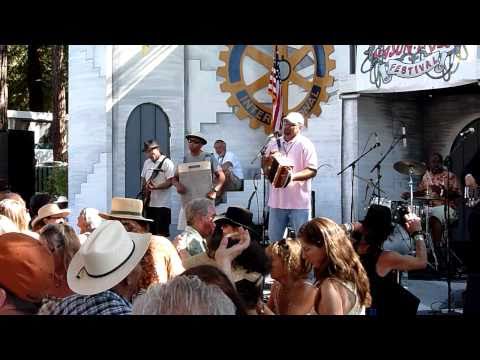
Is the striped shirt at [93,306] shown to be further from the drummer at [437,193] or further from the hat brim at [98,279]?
the drummer at [437,193]

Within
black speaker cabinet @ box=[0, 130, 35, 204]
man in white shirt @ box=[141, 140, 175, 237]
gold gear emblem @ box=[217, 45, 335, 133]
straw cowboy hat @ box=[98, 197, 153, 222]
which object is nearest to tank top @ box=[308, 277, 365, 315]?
straw cowboy hat @ box=[98, 197, 153, 222]

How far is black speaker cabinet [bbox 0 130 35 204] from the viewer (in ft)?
34.0

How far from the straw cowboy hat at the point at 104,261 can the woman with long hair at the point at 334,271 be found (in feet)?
2.72

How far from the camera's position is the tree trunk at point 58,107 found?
64.2ft

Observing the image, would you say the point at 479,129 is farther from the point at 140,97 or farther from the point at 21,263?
the point at 21,263

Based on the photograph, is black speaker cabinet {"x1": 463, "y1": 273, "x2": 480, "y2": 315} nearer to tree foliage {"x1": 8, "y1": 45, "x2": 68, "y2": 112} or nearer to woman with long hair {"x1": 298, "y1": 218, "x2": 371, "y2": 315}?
woman with long hair {"x1": 298, "y1": 218, "x2": 371, "y2": 315}

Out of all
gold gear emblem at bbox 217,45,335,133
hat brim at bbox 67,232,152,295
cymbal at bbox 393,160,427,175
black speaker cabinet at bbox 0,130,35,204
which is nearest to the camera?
hat brim at bbox 67,232,152,295

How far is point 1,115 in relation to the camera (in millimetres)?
12539

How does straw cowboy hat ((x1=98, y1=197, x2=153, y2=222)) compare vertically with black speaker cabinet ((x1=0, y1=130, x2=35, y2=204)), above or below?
below

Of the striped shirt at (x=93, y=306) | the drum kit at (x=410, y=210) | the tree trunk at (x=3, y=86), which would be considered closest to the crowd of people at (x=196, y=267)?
the striped shirt at (x=93, y=306)

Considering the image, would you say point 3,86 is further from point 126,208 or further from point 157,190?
point 126,208

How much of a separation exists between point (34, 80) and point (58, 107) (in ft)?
14.7
